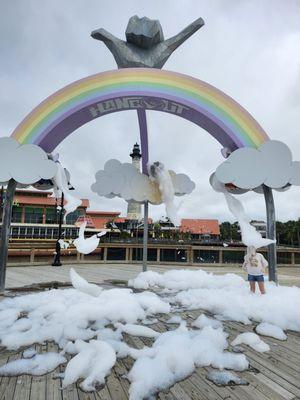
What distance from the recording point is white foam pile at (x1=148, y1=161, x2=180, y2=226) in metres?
7.36

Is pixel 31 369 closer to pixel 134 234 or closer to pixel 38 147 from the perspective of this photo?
pixel 38 147

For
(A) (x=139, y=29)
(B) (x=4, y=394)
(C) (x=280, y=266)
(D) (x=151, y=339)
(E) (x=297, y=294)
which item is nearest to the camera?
(B) (x=4, y=394)

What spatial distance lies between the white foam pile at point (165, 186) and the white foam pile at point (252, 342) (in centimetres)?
369

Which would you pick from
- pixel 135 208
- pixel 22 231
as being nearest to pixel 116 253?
pixel 22 231

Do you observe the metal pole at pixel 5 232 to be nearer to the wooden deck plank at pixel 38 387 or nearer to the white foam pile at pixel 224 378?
the wooden deck plank at pixel 38 387

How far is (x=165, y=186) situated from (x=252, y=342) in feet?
16.1

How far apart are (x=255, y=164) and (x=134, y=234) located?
49.9 meters

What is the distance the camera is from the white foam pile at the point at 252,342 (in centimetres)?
349

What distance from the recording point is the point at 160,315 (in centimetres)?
494

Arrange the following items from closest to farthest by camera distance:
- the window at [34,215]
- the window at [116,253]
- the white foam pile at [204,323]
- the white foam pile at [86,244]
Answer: the white foam pile at [204,323] → the white foam pile at [86,244] → the window at [116,253] → the window at [34,215]

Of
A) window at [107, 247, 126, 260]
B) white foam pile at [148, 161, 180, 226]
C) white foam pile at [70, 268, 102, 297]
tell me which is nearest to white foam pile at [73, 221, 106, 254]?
white foam pile at [70, 268, 102, 297]

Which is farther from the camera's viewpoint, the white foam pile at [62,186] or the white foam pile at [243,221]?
the white foam pile at [62,186]

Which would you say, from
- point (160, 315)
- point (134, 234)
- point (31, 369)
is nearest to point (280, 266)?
point (160, 315)

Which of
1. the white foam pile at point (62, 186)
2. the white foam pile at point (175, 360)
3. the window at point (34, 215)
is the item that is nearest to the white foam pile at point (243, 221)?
the white foam pile at point (175, 360)
